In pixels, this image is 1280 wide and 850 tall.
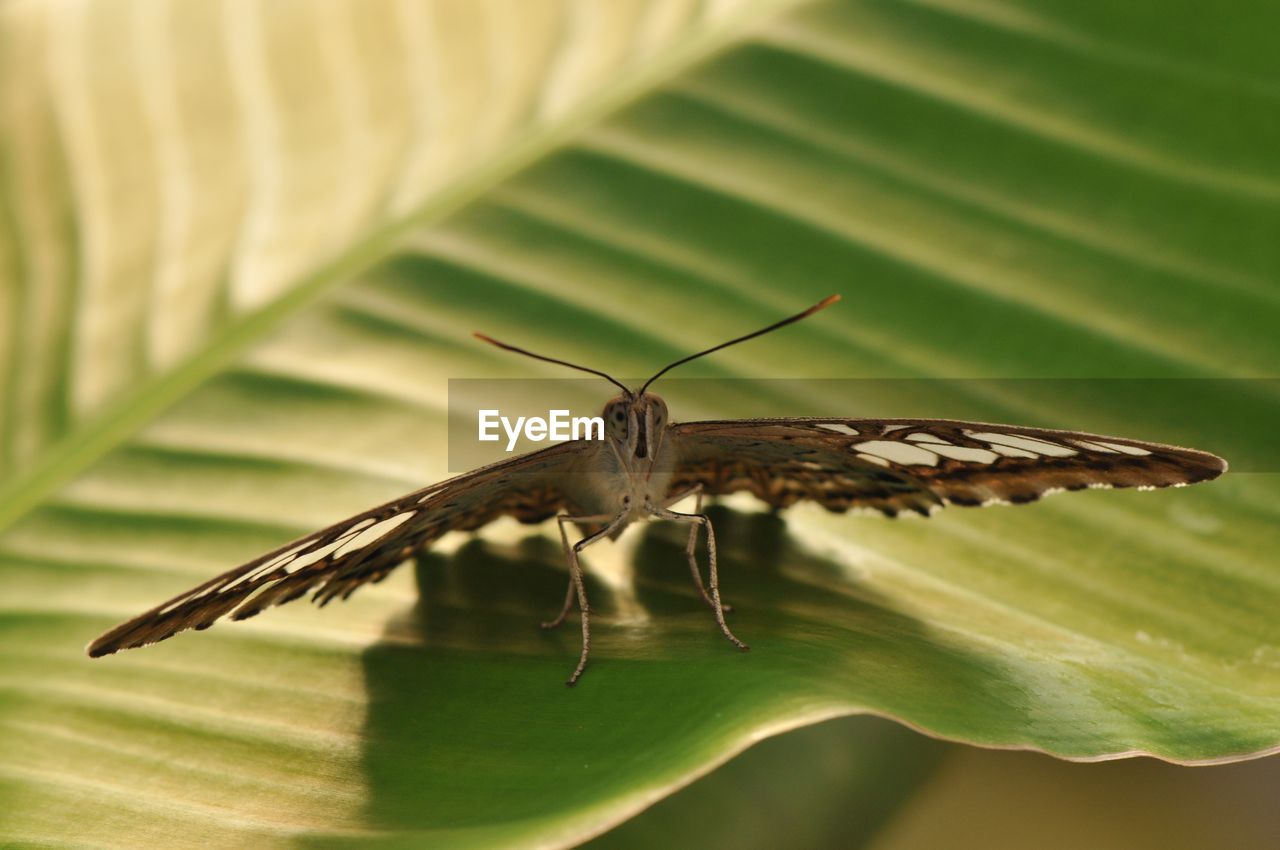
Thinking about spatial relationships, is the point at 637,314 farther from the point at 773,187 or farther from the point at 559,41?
the point at 559,41

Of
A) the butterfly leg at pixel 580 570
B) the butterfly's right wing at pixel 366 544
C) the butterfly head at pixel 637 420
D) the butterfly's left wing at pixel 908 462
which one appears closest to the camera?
the butterfly's right wing at pixel 366 544

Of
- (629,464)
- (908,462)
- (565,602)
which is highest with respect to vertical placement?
(908,462)

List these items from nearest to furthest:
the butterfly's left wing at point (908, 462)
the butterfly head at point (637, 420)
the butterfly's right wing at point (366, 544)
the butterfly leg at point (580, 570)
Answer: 1. the butterfly's right wing at point (366, 544)
2. the butterfly's left wing at point (908, 462)
3. the butterfly leg at point (580, 570)
4. the butterfly head at point (637, 420)

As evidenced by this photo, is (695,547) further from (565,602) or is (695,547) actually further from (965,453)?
(965,453)

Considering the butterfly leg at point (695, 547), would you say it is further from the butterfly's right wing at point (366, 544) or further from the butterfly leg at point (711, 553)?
the butterfly's right wing at point (366, 544)

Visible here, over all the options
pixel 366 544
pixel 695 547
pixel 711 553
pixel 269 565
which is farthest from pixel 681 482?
pixel 269 565

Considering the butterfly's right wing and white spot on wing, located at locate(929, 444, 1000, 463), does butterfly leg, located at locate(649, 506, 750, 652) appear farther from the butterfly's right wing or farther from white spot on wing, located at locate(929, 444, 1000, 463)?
white spot on wing, located at locate(929, 444, 1000, 463)

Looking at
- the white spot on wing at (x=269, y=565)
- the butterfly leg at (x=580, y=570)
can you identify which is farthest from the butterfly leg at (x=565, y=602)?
the white spot on wing at (x=269, y=565)
